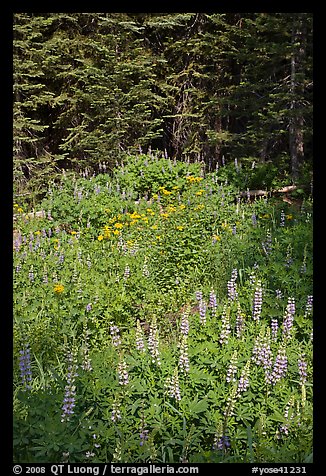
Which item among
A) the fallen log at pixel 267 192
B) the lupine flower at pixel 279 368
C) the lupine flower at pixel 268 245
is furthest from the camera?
the fallen log at pixel 267 192

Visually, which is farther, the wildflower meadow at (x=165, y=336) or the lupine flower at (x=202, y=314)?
the lupine flower at (x=202, y=314)

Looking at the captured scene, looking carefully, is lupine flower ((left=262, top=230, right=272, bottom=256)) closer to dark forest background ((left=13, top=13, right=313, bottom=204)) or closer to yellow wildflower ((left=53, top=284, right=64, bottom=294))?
yellow wildflower ((left=53, top=284, right=64, bottom=294))

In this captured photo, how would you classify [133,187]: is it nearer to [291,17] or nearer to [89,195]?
[89,195]

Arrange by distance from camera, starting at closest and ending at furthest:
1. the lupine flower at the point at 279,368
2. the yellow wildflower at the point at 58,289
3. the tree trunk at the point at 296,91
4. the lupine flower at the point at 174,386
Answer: the lupine flower at the point at 174,386 → the lupine flower at the point at 279,368 → the yellow wildflower at the point at 58,289 → the tree trunk at the point at 296,91

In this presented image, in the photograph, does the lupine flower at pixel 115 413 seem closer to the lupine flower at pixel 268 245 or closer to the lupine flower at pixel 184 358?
the lupine flower at pixel 184 358

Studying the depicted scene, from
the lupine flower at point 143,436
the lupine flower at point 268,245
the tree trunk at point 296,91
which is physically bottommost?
the lupine flower at point 143,436

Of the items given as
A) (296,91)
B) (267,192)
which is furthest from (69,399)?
(296,91)

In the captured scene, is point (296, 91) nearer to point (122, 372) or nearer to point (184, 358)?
point (184, 358)

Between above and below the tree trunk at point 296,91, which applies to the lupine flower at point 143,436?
below

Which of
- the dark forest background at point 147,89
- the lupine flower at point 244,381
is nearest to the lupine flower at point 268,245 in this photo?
the lupine flower at point 244,381

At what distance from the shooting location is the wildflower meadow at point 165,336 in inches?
97.6

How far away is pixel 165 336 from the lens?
13.3ft

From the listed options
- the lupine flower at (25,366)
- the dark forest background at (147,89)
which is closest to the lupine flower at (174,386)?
the lupine flower at (25,366)
